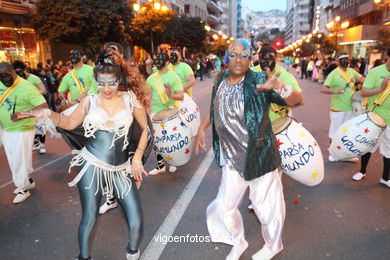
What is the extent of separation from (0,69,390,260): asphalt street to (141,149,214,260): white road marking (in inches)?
0.4

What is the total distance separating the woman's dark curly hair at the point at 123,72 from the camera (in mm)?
2930

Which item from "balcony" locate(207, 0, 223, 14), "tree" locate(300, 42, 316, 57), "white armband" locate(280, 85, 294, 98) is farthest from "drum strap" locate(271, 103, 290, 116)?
"balcony" locate(207, 0, 223, 14)

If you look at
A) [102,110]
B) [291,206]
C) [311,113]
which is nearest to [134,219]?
[102,110]

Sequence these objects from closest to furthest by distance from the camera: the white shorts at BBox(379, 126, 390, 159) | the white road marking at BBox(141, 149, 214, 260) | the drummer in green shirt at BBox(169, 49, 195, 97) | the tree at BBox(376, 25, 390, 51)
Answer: the white road marking at BBox(141, 149, 214, 260), the white shorts at BBox(379, 126, 390, 159), the drummer in green shirt at BBox(169, 49, 195, 97), the tree at BBox(376, 25, 390, 51)

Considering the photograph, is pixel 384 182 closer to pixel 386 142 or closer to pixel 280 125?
pixel 386 142

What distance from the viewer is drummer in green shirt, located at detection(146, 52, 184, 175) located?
17.8ft

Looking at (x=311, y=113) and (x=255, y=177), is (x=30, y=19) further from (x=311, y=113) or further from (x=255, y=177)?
(x=255, y=177)

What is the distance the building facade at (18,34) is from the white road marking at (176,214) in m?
15.0

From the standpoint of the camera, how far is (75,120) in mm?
3037

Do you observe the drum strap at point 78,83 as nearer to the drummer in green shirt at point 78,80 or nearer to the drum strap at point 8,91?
the drummer in green shirt at point 78,80

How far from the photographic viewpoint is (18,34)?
61.8ft

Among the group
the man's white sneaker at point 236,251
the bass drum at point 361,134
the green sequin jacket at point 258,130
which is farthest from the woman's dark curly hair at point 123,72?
the bass drum at point 361,134

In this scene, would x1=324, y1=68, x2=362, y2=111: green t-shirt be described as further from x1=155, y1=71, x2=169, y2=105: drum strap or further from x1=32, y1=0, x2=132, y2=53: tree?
x1=32, y1=0, x2=132, y2=53: tree

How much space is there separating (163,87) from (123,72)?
2.23 metres
